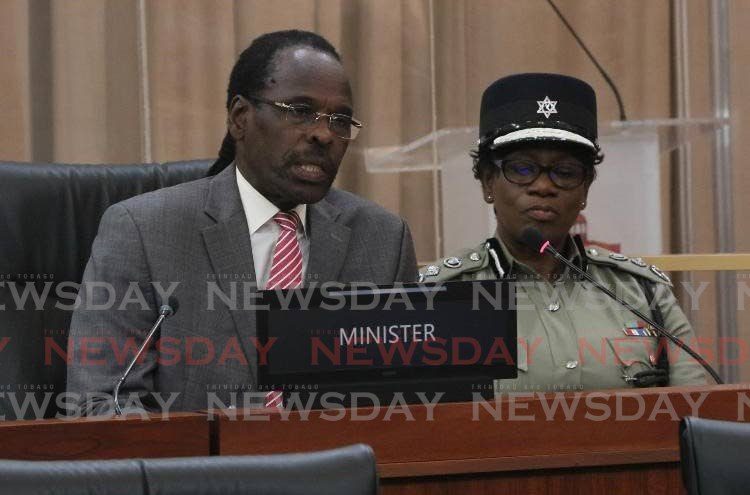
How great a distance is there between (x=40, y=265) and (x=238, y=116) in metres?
0.48

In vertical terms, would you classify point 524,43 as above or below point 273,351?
above

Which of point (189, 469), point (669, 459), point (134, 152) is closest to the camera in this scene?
point (189, 469)

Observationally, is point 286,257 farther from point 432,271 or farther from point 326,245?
point 432,271

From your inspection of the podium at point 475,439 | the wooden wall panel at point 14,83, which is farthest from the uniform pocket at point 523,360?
the wooden wall panel at point 14,83

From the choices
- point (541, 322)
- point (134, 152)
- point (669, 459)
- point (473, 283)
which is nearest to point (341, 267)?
point (541, 322)

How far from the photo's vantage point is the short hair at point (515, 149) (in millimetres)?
2338

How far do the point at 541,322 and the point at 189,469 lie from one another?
4.60 ft

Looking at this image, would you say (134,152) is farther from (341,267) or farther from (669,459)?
(669,459)

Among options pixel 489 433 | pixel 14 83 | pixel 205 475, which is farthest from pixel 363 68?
pixel 205 475

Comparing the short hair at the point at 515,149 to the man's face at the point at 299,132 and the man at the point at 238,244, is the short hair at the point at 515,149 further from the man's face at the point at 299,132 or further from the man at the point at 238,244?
the man's face at the point at 299,132

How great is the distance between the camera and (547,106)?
2389 millimetres

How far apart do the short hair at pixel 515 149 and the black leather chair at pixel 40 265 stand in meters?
0.76

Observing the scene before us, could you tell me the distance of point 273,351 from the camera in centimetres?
154

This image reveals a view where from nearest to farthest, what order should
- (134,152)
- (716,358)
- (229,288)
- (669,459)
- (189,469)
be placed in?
(189,469)
(669,459)
(229,288)
(134,152)
(716,358)
